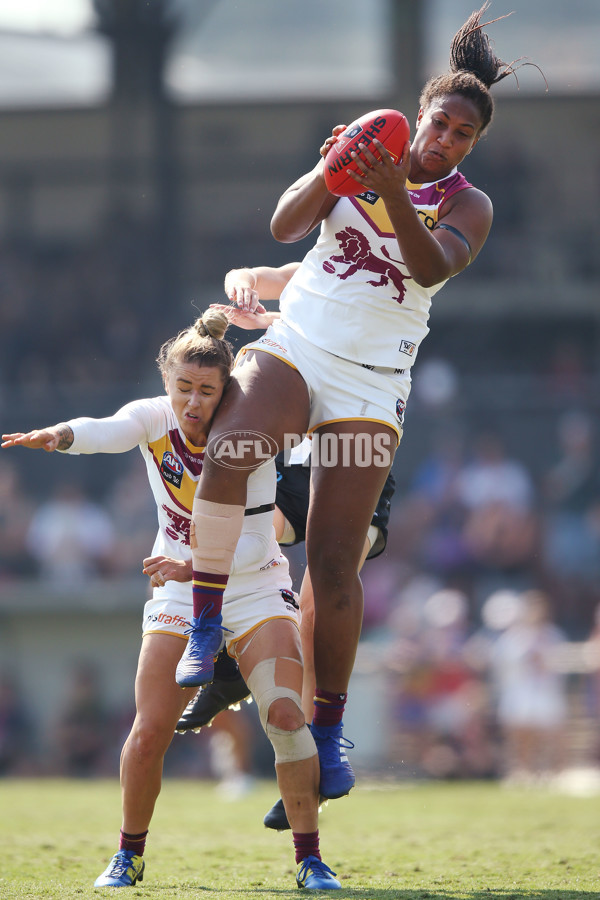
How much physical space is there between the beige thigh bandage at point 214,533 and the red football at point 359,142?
3.70ft

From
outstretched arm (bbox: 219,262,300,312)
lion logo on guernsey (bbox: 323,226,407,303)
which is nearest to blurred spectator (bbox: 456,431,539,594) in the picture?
outstretched arm (bbox: 219,262,300,312)

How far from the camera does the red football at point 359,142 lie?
12.4ft

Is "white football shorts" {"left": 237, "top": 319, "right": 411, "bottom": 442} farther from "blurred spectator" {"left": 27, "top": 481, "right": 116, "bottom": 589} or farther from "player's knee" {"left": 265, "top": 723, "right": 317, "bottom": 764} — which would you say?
"blurred spectator" {"left": 27, "top": 481, "right": 116, "bottom": 589}

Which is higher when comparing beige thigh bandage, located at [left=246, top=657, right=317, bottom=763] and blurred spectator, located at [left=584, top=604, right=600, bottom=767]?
beige thigh bandage, located at [left=246, top=657, right=317, bottom=763]

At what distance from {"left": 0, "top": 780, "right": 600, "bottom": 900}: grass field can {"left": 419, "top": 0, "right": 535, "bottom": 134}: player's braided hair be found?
274 centimetres

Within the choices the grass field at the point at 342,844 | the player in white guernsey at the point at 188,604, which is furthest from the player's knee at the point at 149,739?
the grass field at the point at 342,844

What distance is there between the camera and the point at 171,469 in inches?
166

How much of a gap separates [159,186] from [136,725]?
12269 millimetres

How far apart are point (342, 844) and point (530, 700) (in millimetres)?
4462

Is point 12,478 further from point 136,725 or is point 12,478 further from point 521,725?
point 136,725

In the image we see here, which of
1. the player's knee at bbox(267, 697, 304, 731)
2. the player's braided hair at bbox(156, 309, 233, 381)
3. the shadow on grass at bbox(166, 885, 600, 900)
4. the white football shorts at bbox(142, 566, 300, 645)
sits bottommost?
the shadow on grass at bbox(166, 885, 600, 900)

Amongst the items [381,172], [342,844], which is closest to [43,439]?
[381,172]

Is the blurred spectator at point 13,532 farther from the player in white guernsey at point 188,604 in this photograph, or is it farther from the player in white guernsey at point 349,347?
the player in white guernsey at point 349,347

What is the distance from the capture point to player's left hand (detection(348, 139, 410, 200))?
3.70m
